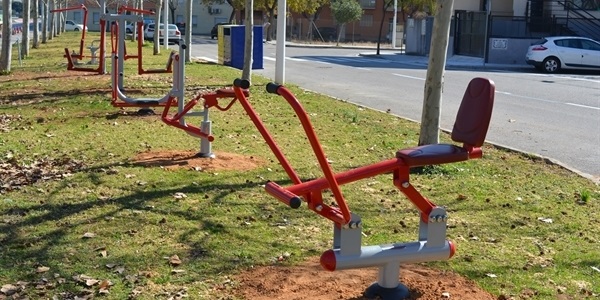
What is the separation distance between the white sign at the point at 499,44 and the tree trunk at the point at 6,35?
2191 centimetres

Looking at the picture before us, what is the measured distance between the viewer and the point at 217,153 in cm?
955

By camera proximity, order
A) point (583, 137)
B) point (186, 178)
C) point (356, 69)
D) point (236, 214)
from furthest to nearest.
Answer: point (356, 69) → point (583, 137) → point (186, 178) → point (236, 214)

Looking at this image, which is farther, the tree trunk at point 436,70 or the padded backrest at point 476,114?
the tree trunk at point 436,70

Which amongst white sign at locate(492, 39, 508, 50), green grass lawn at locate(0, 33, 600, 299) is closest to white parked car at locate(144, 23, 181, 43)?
white sign at locate(492, 39, 508, 50)

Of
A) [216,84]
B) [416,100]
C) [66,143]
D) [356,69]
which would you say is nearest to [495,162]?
[66,143]

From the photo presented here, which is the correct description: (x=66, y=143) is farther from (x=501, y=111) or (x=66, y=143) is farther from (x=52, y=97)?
(x=501, y=111)

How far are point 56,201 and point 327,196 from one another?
2.32 m

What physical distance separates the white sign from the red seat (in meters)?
33.1

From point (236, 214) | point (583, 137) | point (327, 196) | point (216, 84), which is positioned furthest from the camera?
point (216, 84)

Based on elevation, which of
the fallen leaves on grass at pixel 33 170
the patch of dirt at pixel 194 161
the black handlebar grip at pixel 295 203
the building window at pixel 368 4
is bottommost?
the fallen leaves on grass at pixel 33 170

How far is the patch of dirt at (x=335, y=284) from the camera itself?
16.4 ft

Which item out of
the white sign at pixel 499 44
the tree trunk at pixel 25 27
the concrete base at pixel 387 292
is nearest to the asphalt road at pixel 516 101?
the concrete base at pixel 387 292

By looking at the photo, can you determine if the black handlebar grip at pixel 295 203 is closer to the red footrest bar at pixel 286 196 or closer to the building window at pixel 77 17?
the red footrest bar at pixel 286 196

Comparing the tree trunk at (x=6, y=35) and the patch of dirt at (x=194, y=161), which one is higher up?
the tree trunk at (x=6, y=35)
